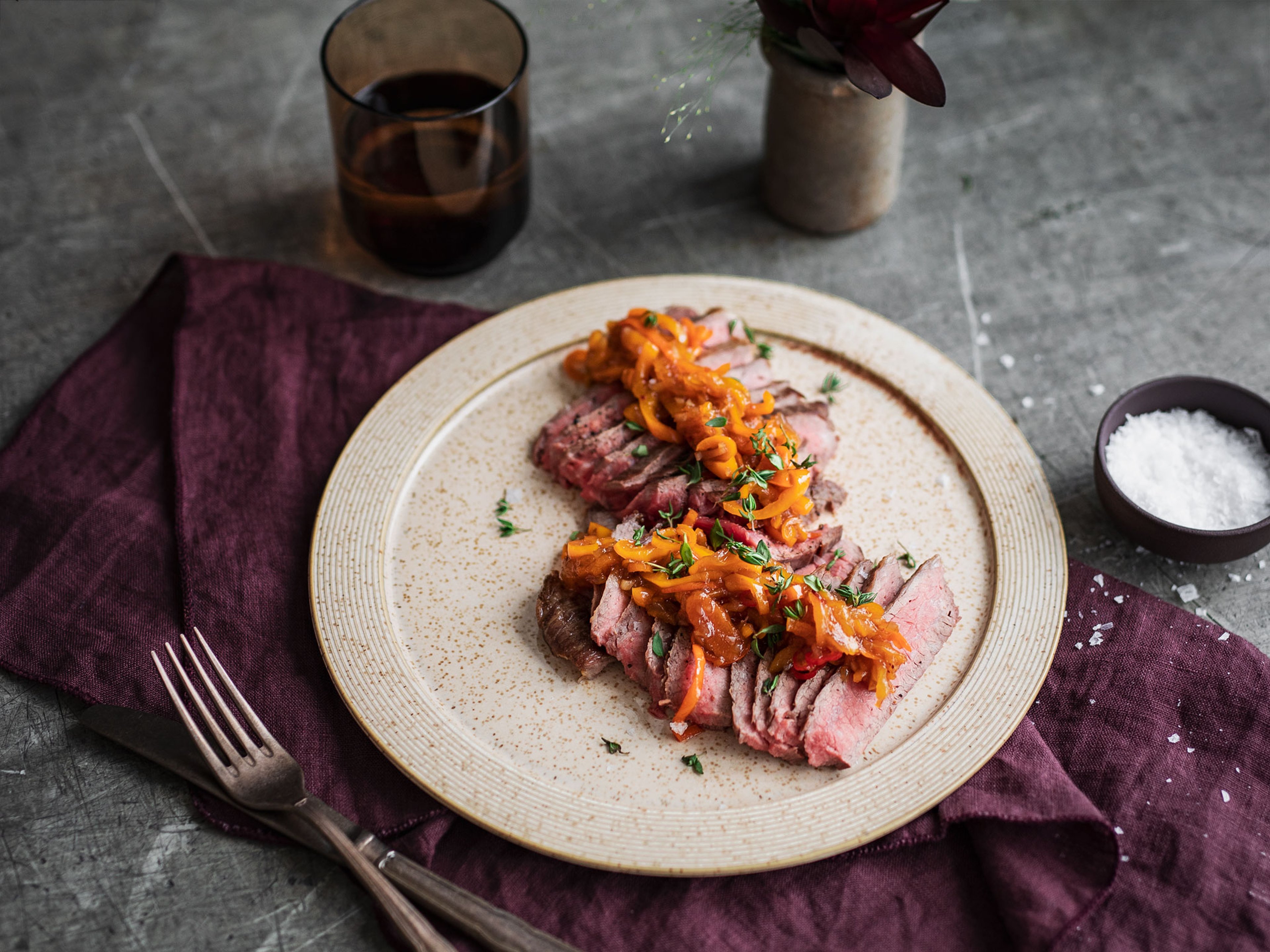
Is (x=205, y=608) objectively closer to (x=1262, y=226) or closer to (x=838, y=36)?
(x=838, y=36)

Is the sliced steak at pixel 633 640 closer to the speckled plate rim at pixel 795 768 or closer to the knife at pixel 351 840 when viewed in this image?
the speckled plate rim at pixel 795 768

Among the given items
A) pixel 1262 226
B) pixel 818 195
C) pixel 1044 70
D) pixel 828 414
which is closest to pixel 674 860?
pixel 828 414

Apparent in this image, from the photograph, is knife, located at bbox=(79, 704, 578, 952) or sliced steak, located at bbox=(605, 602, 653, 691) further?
sliced steak, located at bbox=(605, 602, 653, 691)

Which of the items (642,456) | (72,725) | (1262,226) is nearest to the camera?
(72,725)

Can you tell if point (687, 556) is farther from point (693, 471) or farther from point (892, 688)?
point (892, 688)

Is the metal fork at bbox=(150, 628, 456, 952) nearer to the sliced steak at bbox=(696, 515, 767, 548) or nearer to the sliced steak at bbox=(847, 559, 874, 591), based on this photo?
the sliced steak at bbox=(696, 515, 767, 548)

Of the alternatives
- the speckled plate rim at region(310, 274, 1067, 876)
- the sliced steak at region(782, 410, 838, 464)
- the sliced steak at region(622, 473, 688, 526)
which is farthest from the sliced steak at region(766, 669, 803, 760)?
the sliced steak at region(782, 410, 838, 464)
